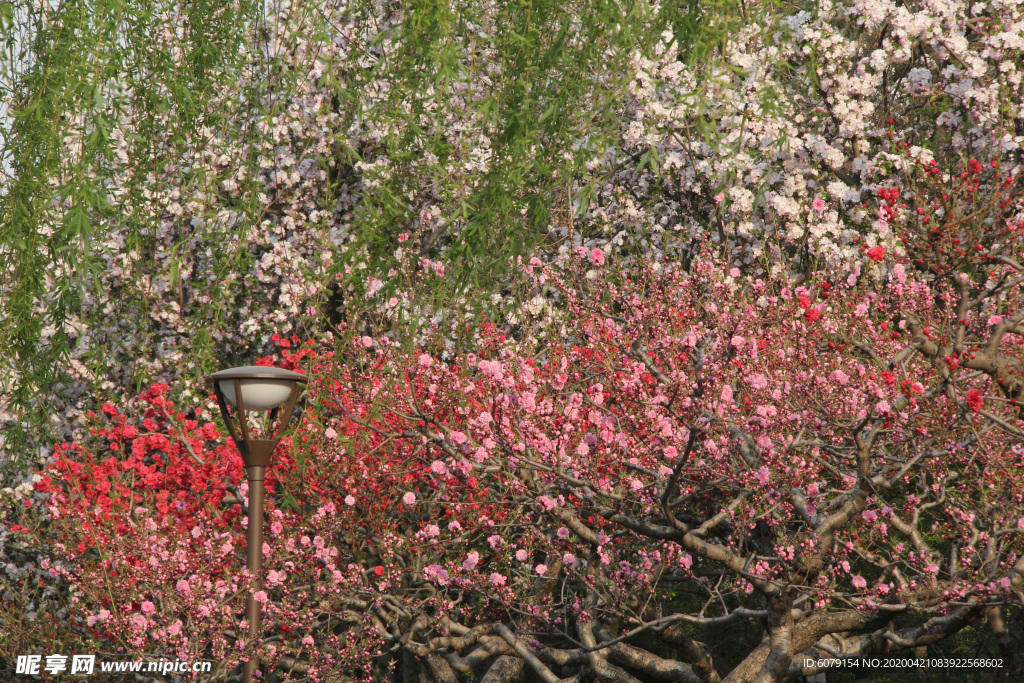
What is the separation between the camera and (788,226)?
870 centimetres

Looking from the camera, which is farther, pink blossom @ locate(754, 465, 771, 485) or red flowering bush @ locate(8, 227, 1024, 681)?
red flowering bush @ locate(8, 227, 1024, 681)

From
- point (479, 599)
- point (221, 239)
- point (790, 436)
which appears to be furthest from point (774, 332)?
point (221, 239)

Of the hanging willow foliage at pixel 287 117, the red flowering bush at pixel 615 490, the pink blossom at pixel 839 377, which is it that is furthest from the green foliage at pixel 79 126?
the pink blossom at pixel 839 377

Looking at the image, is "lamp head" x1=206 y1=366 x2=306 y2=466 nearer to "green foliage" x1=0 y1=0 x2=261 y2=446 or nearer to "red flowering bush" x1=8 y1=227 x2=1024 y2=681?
"red flowering bush" x1=8 y1=227 x2=1024 y2=681

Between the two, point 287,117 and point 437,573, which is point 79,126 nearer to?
point 287,117

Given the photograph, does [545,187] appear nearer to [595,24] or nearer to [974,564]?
[595,24]

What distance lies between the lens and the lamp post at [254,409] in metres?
5.61

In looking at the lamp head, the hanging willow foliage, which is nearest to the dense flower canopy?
the hanging willow foliage

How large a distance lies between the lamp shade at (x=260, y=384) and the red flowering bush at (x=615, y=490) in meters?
0.23

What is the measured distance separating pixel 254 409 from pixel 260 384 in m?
0.17

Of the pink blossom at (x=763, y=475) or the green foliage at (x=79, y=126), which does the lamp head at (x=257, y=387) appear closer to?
the green foliage at (x=79, y=126)

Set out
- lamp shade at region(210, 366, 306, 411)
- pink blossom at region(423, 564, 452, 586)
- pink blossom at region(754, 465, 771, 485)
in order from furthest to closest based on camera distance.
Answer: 1. pink blossom at region(423, 564, 452, 586)
2. lamp shade at region(210, 366, 306, 411)
3. pink blossom at region(754, 465, 771, 485)

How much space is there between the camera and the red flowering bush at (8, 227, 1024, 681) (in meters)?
5.64

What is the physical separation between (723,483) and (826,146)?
4.23 metres
